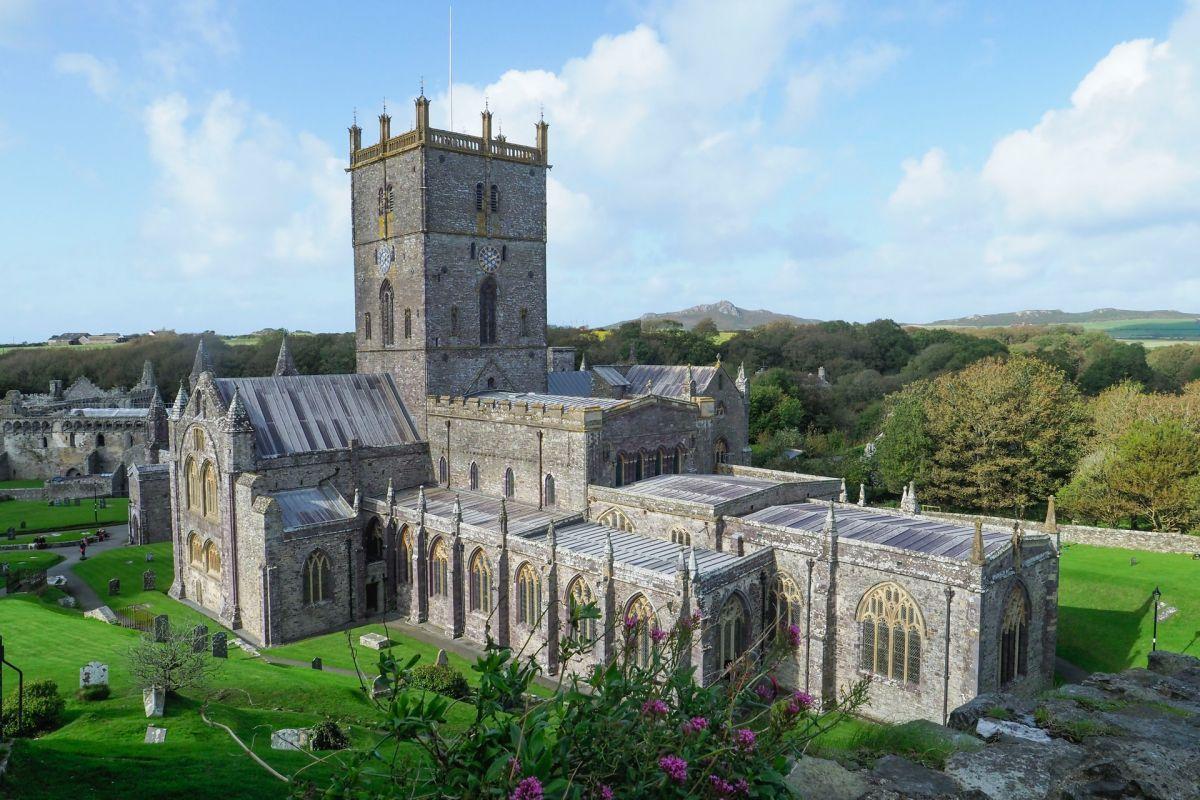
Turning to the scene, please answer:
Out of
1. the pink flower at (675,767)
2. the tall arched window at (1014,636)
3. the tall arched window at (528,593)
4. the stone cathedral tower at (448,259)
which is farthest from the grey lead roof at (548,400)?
the pink flower at (675,767)

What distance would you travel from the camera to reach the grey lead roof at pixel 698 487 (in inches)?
1149

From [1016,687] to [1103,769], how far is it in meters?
21.9

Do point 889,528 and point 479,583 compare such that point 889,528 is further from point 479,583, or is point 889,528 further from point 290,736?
point 290,736

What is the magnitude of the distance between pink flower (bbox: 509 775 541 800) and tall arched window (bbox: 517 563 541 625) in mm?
24786

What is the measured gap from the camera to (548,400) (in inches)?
1385

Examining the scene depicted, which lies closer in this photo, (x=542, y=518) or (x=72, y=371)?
(x=542, y=518)

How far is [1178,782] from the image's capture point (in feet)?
17.0

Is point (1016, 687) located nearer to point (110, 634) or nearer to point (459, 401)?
point (459, 401)

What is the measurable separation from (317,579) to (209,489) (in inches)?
288

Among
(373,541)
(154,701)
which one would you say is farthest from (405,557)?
(154,701)

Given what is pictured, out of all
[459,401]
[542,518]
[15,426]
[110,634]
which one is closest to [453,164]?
[459,401]

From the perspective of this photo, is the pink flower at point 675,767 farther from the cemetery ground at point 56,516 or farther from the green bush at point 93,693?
the cemetery ground at point 56,516

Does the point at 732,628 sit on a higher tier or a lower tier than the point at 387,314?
lower

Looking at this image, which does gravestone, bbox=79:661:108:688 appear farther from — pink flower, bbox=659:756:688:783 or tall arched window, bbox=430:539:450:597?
pink flower, bbox=659:756:688:783
